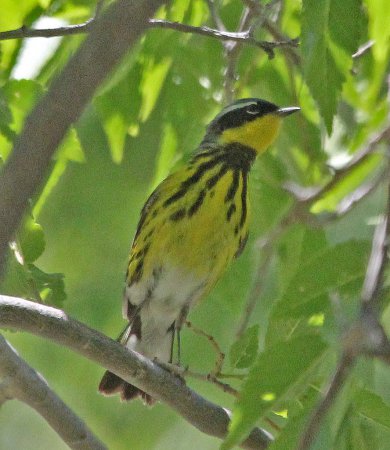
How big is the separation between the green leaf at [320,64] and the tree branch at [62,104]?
2.81 ft

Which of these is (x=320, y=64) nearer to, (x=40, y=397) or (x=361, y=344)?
(x=361, y=344)

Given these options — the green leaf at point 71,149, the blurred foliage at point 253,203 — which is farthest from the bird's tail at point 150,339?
the green leaf at point 71,149

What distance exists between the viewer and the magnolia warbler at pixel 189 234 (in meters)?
4.23

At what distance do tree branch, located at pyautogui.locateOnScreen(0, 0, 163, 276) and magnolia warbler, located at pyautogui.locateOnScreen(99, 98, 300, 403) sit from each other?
8.90 ft

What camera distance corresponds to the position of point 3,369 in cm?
280

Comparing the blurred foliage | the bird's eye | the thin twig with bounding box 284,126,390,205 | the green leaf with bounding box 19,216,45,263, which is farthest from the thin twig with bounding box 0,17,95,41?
the bird's eye

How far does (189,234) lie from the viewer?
4.25m

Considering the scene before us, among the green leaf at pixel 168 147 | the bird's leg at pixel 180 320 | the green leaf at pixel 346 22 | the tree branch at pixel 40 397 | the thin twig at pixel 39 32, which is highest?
the green leaf at pixel 346 22

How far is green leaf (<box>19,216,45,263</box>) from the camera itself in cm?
265

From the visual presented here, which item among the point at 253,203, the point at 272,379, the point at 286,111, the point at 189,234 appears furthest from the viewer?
the point at 189,234

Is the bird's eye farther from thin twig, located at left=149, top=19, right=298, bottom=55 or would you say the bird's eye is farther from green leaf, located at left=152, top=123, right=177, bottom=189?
thin twig, located at left=149, top=19, right=298, bottom=55

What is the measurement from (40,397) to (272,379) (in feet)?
4.29

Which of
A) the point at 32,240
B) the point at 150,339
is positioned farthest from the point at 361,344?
the point at 150,339

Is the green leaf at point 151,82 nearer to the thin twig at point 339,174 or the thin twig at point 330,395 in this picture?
the thin twig at point 339,174
